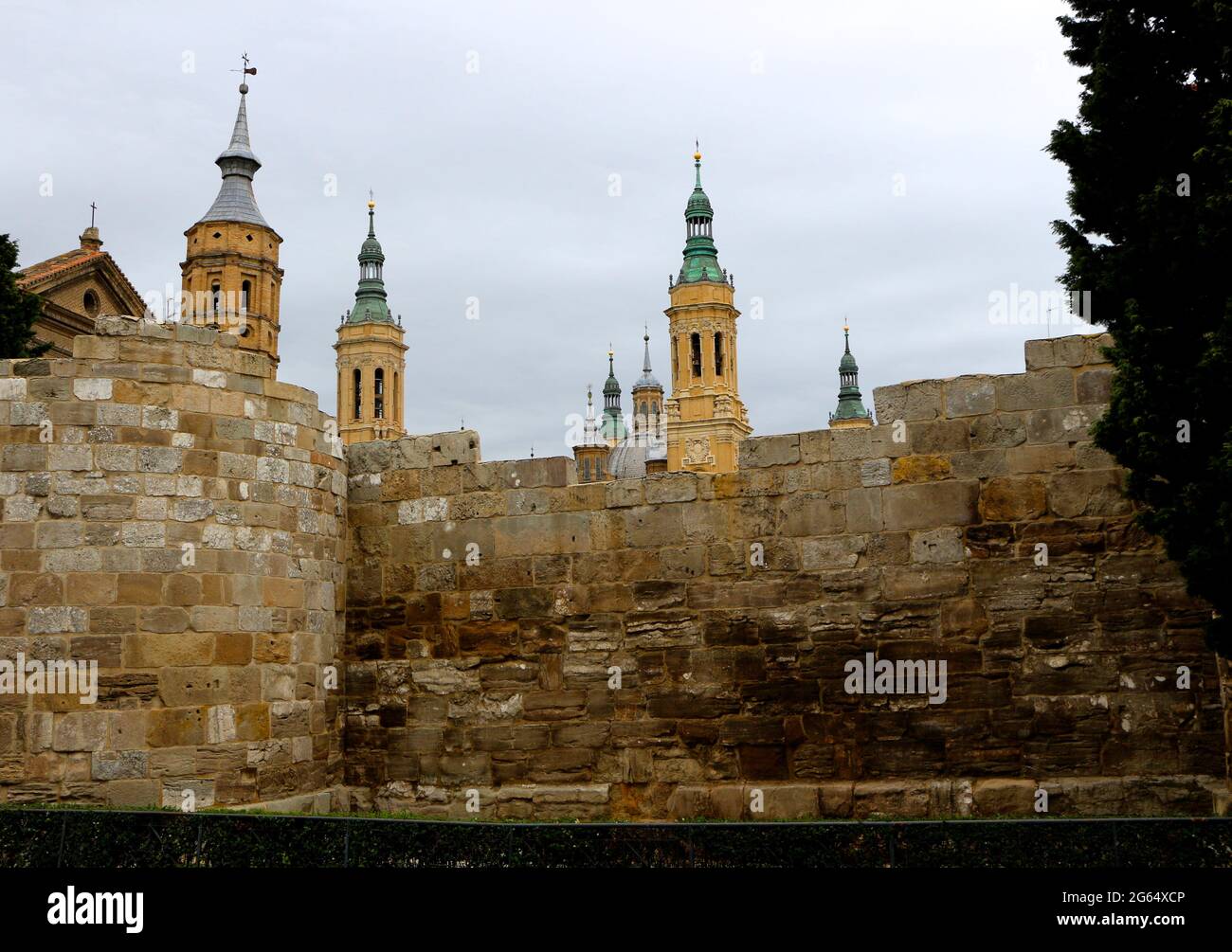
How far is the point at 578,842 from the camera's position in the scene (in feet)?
27.9

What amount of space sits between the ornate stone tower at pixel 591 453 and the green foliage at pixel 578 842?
337 ft

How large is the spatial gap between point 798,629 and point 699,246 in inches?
3682

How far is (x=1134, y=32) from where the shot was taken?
28.6ft

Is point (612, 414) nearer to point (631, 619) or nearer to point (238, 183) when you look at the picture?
point (238, 183)

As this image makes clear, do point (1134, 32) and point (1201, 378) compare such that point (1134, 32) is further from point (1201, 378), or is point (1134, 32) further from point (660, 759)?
point (660, 759)

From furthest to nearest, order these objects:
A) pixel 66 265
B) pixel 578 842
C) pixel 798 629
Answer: pixel 66 265, pixel 798 629, pixel 578 842

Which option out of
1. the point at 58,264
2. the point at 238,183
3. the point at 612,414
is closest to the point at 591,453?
the point at 612,414

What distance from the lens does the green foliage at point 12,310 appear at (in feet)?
80.6

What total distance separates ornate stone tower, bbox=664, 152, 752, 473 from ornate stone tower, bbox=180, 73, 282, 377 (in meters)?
38.4

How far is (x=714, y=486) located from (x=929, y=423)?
1912 mm

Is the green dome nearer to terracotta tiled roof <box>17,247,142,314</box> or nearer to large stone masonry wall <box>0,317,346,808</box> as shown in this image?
terracotta tiled roof <box>17,247,142,314</box>

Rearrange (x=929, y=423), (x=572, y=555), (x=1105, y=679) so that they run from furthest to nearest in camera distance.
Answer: (x=572, y=555) → (x=929, y=423) → (x=1105, y=679)
